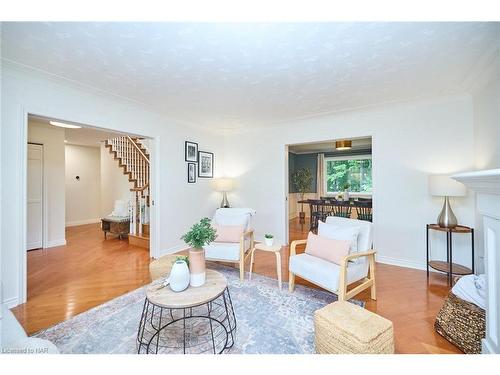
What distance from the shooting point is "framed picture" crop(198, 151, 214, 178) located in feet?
15.5

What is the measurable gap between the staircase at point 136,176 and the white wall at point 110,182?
395 millimetres

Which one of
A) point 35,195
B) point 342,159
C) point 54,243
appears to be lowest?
point 54,243

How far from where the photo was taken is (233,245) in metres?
3.08

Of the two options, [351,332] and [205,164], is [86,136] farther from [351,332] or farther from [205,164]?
[351,332]

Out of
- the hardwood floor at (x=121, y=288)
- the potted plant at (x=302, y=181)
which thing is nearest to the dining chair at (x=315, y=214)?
the potted plant at (x=302, y=181)

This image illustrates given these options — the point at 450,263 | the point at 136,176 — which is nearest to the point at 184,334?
the point at 450,263

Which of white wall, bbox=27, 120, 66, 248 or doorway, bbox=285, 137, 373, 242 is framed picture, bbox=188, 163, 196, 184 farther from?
doorway, bbox=285, 137, 373, 242

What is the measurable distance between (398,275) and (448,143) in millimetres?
1998

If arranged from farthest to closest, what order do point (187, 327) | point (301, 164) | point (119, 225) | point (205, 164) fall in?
point (301, 164) < point (119, 225) < point (205, 164) < point (187, 327)

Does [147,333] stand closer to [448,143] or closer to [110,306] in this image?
[110,306]

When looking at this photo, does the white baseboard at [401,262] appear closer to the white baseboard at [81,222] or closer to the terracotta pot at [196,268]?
the terracotta pot at [196,268]

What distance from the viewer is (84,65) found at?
232 cm

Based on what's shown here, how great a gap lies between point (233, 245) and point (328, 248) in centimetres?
127

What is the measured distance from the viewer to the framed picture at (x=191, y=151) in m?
4.41
